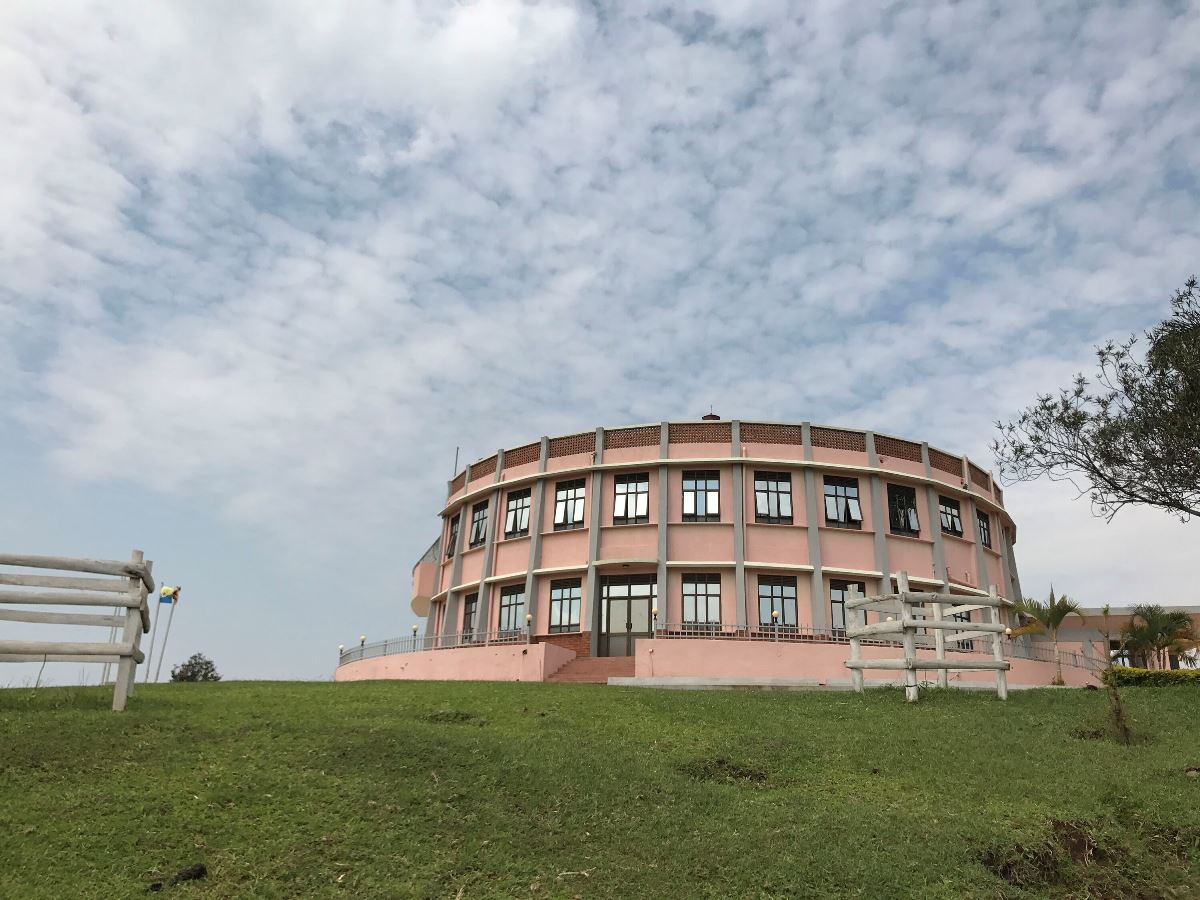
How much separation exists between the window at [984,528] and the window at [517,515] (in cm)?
1711

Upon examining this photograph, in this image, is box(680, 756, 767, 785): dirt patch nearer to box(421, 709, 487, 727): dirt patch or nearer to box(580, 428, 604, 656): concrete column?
box(421, 709, 487, 727): dirt patch

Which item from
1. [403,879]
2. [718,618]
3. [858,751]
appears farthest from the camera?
[718,618]

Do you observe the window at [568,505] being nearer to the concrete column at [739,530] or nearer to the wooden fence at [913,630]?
the concrete column at [739,530]

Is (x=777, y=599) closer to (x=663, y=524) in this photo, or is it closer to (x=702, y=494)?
(x=702, y=494)

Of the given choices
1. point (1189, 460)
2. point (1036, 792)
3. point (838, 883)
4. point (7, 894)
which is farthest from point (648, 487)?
A: point (7, 894)

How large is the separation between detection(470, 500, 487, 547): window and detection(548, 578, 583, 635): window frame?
4.49 meters

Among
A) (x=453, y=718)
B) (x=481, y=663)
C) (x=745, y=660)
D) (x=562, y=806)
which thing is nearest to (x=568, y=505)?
(x=481, y=663)

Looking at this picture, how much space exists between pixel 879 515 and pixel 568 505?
Result: 10.7m

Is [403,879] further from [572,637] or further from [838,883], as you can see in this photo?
[572,637]

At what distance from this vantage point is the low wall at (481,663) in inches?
1013

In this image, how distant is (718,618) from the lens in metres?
29.2

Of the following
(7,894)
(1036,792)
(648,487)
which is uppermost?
(648,487)

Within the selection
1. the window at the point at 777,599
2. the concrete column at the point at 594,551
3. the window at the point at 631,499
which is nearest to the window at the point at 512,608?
the concrete column at the point at 594,551

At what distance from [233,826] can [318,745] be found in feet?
8.24
